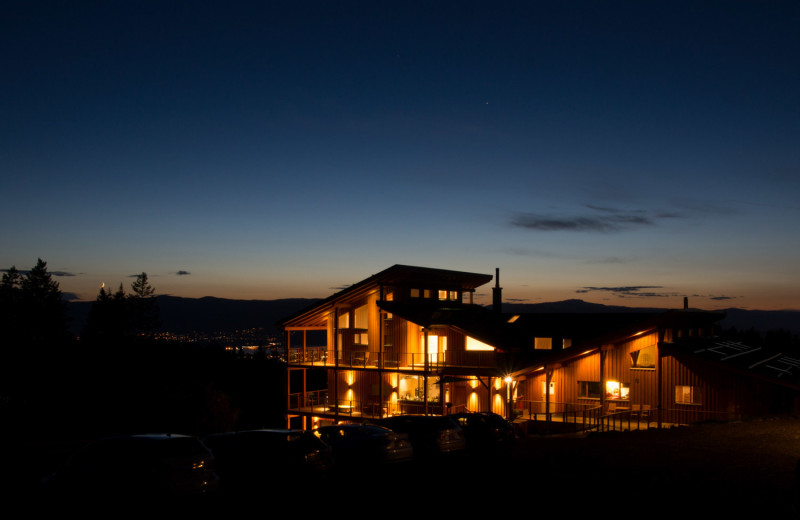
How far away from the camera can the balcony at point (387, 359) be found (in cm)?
3425

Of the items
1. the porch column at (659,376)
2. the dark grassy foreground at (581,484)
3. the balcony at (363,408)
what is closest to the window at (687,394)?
the porch column at (659,376)

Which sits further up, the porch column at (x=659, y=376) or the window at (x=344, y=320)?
the window at (x=344, y=320)

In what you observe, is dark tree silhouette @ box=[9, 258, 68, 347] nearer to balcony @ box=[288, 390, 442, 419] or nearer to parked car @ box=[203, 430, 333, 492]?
balcony @ box=[288, 390, 442, 419]

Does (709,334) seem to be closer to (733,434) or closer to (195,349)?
(733,434)

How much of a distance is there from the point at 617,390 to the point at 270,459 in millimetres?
21625

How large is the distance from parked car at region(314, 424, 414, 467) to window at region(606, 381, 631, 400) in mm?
16602

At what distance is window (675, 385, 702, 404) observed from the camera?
30.2 metres

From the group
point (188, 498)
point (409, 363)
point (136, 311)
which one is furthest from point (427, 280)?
point (136, 311)

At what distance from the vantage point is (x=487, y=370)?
33062mm

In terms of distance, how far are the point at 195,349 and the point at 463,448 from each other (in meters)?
91.7

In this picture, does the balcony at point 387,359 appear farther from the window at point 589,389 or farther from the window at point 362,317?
the window at point 589,389

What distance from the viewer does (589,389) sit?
33.4 metres

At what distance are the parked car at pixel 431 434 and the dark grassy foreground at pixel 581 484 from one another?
1.30ft

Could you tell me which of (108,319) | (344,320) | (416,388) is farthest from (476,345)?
(108,319)
